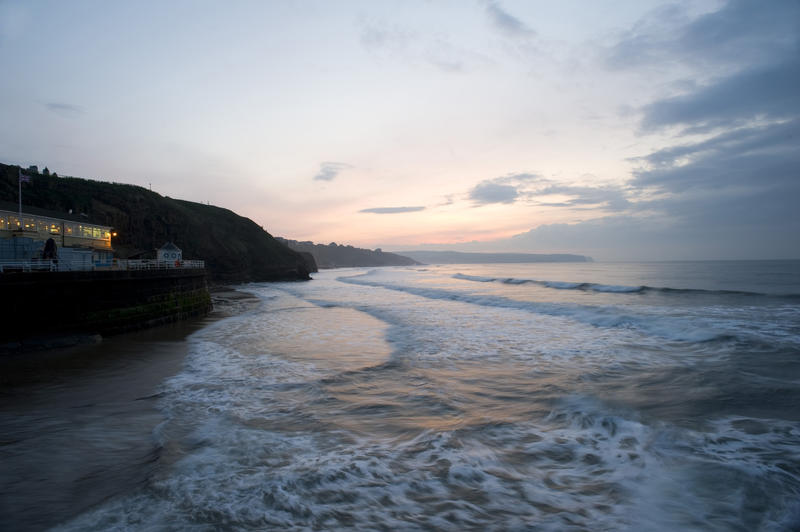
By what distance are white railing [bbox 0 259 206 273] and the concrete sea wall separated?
2.74 feet

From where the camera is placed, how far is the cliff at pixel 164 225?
41.1 metres

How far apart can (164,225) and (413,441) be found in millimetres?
58083

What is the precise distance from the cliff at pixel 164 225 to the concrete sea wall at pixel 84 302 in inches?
583

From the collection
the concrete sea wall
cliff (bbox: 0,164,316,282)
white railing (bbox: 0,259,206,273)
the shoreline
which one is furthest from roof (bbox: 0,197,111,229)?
the shoreline

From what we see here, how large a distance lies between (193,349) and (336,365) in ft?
19.9

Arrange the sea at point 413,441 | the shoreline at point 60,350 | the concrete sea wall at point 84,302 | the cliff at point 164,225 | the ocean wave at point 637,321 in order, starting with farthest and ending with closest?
1. the cliff at point 164,225
2. the ocean wave at point 637,321
3. the concrete sea wall at point 84,302
4. the shoreline at point 60,350
5. the sea at point 413,441

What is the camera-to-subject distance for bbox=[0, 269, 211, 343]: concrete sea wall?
12922 millimetres

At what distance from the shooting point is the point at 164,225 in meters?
52.8

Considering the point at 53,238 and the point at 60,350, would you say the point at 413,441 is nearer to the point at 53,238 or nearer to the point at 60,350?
the point at 60,350

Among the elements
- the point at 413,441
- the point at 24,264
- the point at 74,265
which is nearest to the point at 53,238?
the point at 74,265

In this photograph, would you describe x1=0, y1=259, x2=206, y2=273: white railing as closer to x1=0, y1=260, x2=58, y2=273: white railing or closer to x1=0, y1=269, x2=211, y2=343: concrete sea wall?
x1=0, y1=260, x2=58, y2=273: white railing

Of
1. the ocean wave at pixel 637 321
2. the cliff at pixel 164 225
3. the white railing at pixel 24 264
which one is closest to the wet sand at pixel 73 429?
the white railing at pixel 24 264

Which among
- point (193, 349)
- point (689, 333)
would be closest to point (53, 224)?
point (193, 349)

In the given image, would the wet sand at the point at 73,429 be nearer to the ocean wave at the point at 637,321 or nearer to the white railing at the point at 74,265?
the white railing at the point at 74,265
